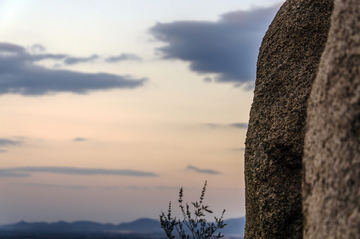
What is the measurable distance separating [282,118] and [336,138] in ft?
8.98

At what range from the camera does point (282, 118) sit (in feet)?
18.4

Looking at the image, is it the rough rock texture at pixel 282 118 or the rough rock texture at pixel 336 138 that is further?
the rough rock texture at pixel 282 118

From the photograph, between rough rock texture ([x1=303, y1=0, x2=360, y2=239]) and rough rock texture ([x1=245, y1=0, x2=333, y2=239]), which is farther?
rough rock texture ([x1=245, y1=0, x2=333, y2=239])

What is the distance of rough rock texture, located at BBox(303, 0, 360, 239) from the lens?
2.77m

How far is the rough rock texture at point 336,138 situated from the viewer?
9.07 feet

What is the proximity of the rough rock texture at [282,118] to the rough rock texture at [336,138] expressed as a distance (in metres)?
2.39

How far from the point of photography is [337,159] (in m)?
2.85

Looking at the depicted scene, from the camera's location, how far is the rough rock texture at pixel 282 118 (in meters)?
5.50

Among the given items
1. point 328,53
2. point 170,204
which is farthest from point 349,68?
point 170,204

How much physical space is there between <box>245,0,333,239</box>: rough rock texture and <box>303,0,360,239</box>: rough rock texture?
2.39m

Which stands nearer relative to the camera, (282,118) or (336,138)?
(336,138)

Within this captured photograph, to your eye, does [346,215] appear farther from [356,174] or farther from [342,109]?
[342,109]

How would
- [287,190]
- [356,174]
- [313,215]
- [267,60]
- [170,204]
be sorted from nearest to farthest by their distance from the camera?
[356,174]
[313,215]
[287,190]
[267,60]
[170,204]

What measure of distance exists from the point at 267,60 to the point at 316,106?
3057mm
